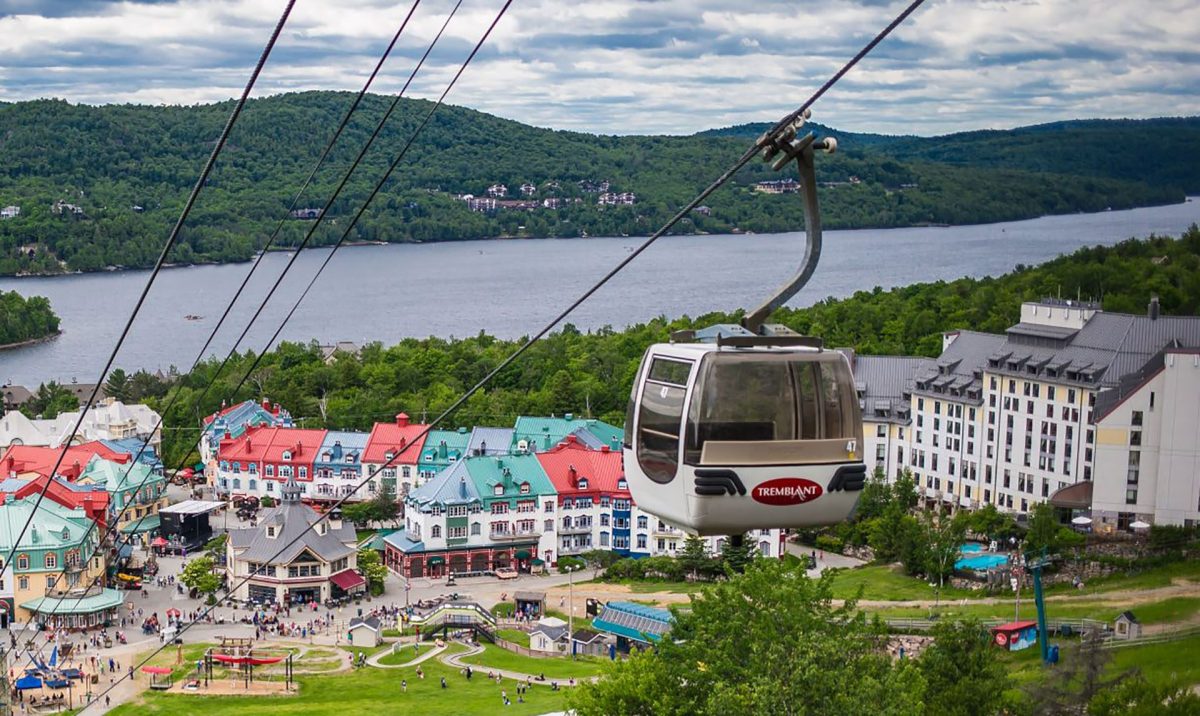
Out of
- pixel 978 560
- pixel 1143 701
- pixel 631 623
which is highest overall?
pixel 1143 701

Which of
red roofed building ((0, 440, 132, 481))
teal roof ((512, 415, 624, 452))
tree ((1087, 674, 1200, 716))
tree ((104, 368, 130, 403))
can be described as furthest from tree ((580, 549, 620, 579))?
tree ((104, 368, 130, 403))

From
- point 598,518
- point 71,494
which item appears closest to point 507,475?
point 598,518

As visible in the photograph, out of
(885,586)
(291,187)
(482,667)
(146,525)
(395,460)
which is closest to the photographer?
(482,667)

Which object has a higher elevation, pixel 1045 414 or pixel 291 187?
pixel 291 187

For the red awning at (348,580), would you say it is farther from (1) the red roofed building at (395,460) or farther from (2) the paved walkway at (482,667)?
(1) the red roofed building at (395,460)

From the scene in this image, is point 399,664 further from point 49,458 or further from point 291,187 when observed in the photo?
point 291,187

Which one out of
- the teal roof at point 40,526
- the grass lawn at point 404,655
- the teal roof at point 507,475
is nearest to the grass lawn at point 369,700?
the grass lawn at point 404,655

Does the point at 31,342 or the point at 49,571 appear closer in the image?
the point at 49,571
